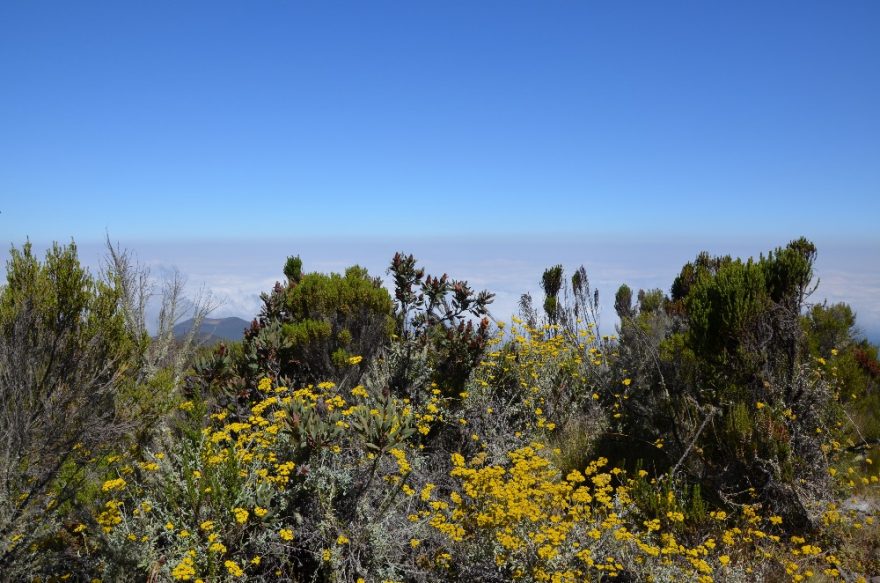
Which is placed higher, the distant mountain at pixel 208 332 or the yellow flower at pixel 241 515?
the yellow flower at pixel 241 515

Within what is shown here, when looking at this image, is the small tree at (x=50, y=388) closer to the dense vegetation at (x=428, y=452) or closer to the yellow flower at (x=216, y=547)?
the dense vegetation at (x=428, y=452)

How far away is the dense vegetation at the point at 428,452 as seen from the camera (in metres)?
4.33

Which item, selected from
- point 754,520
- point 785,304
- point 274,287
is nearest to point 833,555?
point 754,520

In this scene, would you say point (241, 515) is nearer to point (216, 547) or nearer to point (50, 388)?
point (216, 547)

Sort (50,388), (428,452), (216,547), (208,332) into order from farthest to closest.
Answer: (208,332) < (428,452) < (50,388) < (216,547)

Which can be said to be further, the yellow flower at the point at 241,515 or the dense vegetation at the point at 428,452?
the dense vegetation at the point at 428,452

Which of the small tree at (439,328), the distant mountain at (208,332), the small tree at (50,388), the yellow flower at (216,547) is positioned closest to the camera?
the yellow flower at (216,547)

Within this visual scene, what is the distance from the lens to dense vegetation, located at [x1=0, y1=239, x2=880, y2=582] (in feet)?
14.2

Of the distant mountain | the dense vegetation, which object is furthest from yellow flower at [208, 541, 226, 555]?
the distant mountain

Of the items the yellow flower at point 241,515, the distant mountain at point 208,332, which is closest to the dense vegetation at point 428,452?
the yellow flower at point 241,515

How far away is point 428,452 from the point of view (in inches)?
269

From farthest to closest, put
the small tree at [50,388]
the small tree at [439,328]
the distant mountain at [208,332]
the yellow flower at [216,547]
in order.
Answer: the distant mountain at [208,332] < the small tree at [439,328] < the small tree at [50,388] < the yellow flower at [216,547]

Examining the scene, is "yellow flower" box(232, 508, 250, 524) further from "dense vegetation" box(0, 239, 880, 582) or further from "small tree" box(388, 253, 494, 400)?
"small tree" box(388, 253, 494, 400)

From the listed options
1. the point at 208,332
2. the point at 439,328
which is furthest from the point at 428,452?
the point at 208,332
